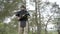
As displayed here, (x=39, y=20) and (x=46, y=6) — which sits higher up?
(x=46, y=6)

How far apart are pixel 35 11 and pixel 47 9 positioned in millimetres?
1785

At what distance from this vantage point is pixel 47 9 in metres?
25.5

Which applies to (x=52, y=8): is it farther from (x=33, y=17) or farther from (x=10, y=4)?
(x=10, y=4)

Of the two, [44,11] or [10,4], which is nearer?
[10,4]

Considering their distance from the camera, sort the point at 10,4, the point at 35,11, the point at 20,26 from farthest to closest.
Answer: the point at 35,11
the point at 10,4
the point at 20,26

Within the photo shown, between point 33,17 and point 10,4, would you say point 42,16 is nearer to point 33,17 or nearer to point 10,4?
point 33,17

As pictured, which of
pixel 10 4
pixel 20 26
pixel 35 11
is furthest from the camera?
pixel 35 11

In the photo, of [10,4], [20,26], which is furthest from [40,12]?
[20,26]

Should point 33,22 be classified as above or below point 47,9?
below

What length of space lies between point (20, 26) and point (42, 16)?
21.0m

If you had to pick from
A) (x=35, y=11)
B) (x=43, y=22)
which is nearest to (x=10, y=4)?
(x=35, y=11)

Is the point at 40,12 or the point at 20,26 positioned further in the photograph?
the point at 40,12

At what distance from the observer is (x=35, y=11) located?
24.9 metres

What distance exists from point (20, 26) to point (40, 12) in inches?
810
